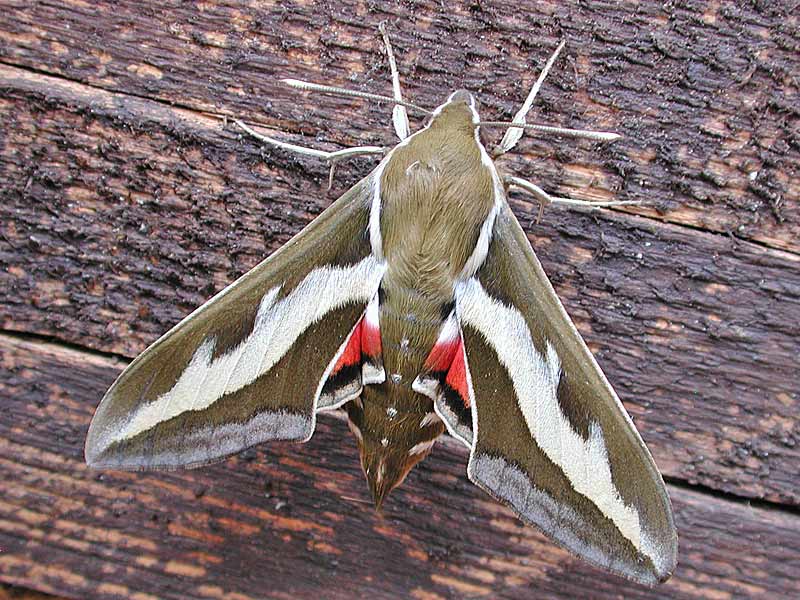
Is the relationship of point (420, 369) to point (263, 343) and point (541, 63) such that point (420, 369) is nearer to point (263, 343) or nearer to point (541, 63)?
point (263, 343)

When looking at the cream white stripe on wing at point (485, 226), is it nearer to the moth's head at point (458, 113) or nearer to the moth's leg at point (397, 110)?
the moth's head at point (458, 113)

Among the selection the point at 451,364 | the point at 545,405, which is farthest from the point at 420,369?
the point at 545,405

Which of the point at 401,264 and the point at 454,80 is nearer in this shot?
the point at 401,264

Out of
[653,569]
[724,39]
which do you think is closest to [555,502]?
[653,569]

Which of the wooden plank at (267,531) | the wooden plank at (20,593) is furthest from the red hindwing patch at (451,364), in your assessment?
the wooden plank at (20,593)

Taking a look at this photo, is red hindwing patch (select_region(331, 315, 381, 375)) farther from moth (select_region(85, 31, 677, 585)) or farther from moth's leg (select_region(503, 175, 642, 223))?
moth's leg (select_region(503, 175, 642, 223))

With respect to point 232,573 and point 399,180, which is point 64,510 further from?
point 399,180
